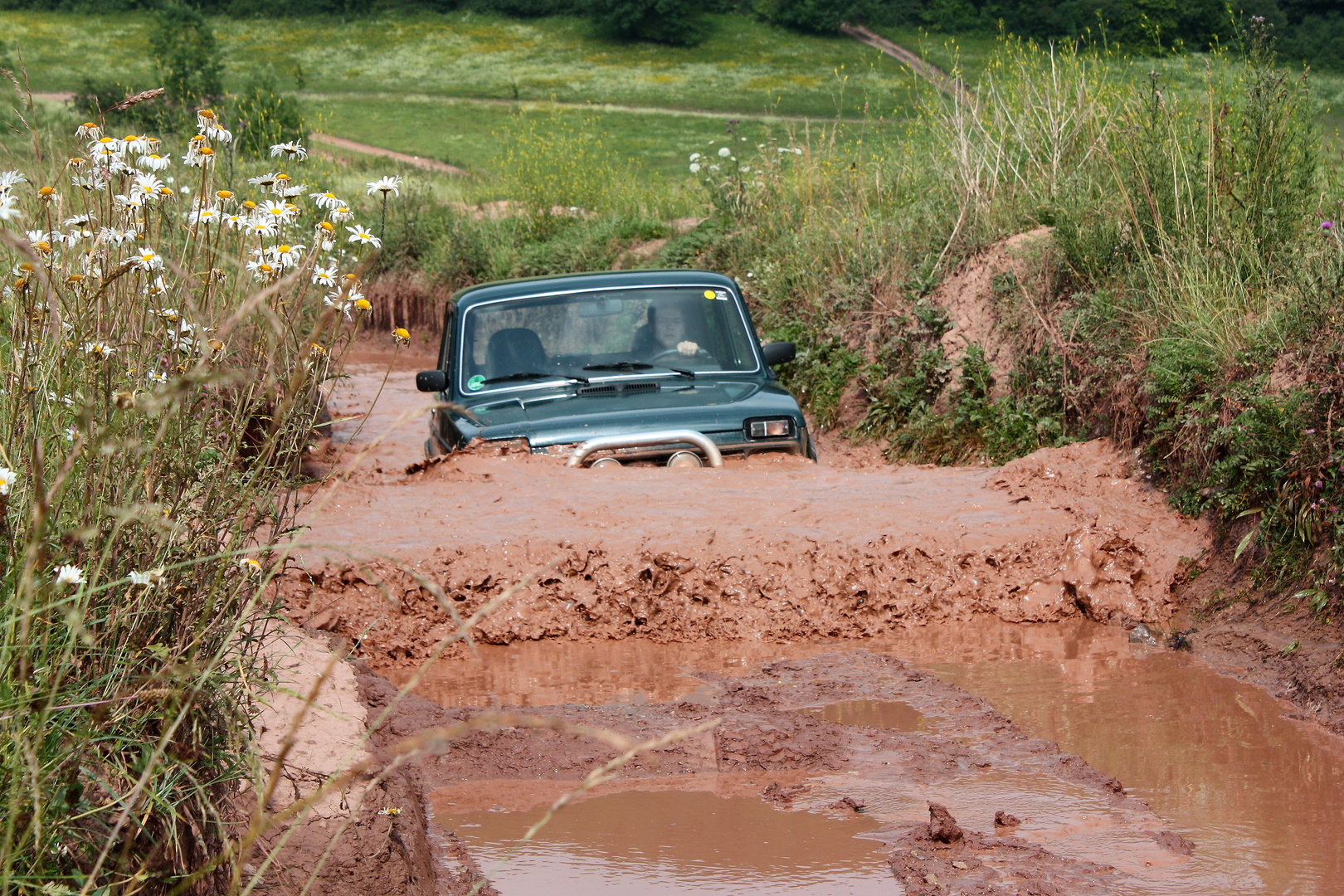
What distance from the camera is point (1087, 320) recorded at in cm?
761

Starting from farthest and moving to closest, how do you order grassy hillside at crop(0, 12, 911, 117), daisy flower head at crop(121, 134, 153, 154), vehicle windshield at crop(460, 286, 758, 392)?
grassy hillside at crop(0, 12, 911, 117) < vehicle windshield at crop(460, 286, 758, 392) < daisy flower head at crop(121, 134, 153, 154)

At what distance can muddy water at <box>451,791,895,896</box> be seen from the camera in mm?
3176

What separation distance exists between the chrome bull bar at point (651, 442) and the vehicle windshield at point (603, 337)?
820mm

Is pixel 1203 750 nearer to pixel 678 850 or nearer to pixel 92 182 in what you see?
pixel 678 850

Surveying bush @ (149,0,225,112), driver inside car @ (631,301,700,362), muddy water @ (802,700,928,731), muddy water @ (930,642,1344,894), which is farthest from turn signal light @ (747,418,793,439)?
bush @ (149,0,225,112)

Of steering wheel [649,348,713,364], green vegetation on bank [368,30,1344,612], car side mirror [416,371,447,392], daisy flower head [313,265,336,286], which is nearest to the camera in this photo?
daisy flower head [313,265,336,286]

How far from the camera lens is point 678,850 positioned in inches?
132

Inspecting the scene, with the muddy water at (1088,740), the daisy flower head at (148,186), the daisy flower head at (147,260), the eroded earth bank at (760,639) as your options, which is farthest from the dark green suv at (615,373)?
the daisy flower head at (147,260)

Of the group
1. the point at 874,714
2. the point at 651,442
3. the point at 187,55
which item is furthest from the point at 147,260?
the point at 187,55

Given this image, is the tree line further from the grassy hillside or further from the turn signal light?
the turn signal light

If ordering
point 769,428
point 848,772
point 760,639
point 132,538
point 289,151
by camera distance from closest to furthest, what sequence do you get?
1. point 132,538
2. point 289,151
3. point 848,772
4. point 760,639
5. point 769,428

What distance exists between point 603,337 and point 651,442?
1215mm

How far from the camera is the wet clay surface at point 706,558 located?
17.3 ft

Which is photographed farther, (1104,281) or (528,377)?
(1104,281)
